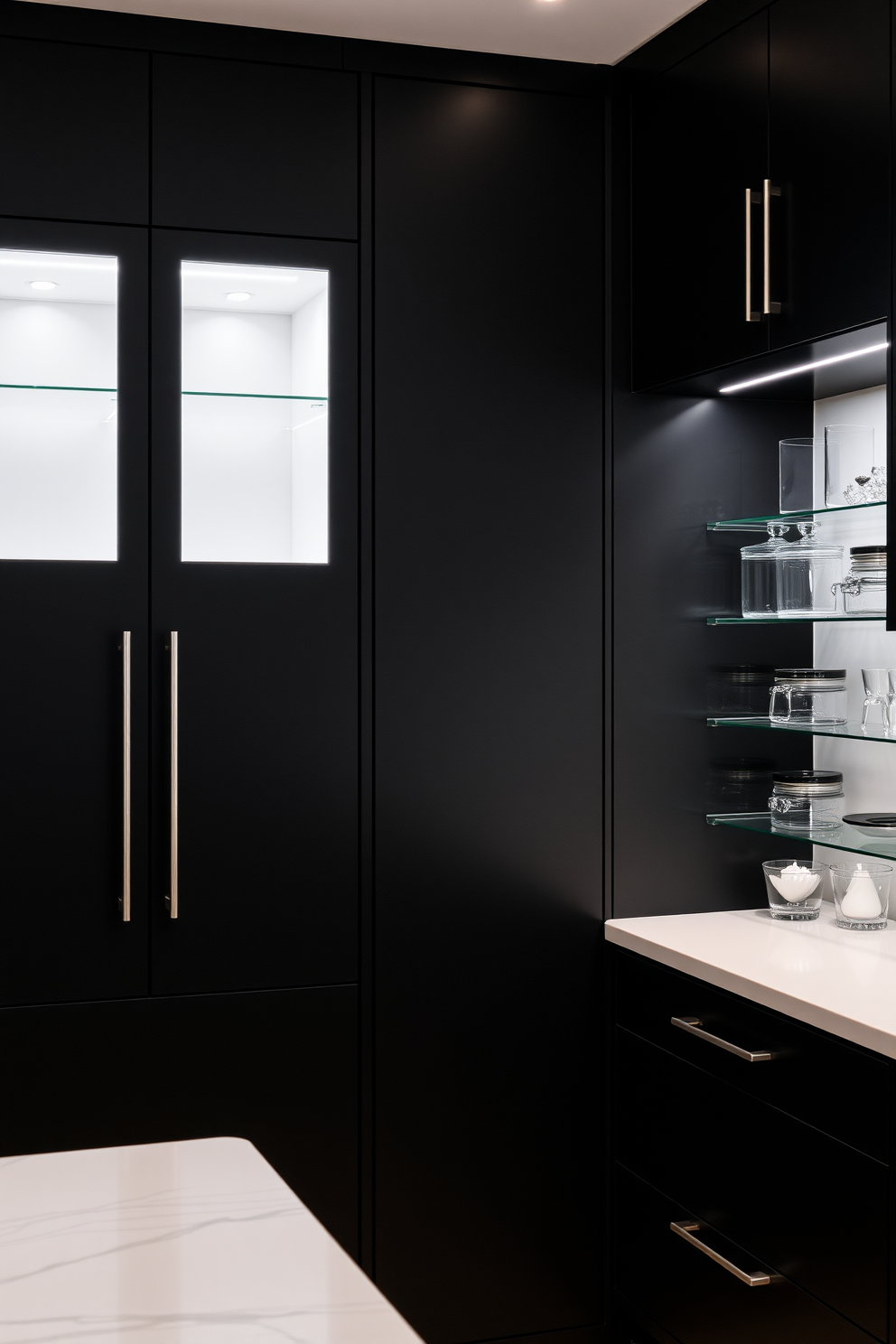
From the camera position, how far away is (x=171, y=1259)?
1139 mm

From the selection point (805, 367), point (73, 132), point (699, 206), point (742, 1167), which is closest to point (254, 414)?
point (73, 132)

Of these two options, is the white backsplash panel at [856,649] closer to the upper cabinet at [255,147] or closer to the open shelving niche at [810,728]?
the open shelving niche at [810,728]

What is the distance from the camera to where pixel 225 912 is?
8.81 feet

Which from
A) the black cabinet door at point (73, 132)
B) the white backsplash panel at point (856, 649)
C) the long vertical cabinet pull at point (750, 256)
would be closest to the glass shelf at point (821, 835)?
the white backsplash panel at point (856, 649)

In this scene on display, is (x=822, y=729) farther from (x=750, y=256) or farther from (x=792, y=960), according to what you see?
(x=750, y=256)

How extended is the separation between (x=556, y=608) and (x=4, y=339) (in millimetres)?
1257

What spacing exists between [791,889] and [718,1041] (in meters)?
0.49

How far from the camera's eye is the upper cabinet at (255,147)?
8.63 feet

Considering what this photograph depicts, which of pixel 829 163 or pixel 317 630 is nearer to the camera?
pixel 829 163

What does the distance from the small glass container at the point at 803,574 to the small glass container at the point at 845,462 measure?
22 centimetres

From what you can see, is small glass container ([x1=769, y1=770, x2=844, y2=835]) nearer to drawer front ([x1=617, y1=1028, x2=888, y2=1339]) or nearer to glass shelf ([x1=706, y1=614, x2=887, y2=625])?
glass shelf ([x1=706, y1=614, x2=887, y2=625])

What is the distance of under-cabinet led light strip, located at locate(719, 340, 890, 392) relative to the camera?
2.47m

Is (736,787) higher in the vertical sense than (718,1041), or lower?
higher

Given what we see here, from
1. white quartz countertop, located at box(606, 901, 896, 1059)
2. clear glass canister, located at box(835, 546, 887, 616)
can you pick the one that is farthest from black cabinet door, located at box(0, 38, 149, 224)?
white quartz countertop, located at box(606, 901, 896, 1059)
